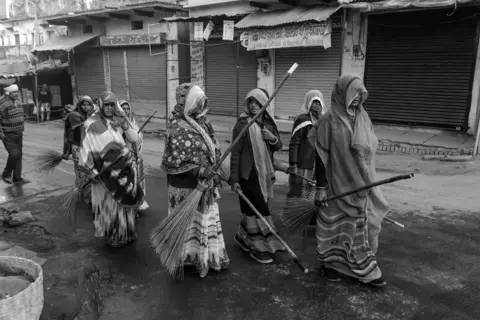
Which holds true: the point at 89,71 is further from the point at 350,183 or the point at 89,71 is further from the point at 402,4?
the point at 350,183

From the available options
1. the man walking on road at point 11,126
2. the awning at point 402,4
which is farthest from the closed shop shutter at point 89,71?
the awning at point 402,4

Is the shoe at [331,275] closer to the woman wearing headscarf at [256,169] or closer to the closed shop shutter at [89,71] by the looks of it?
the woman wearing headscarf at [256,169]

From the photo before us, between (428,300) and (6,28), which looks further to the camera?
(6,28)

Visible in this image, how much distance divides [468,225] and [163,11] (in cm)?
1149

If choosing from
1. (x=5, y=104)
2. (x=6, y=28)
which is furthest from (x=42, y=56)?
(x=5, y=104)

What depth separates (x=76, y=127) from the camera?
18.7ft

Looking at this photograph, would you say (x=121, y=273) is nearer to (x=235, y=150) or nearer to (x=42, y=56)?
(x=235, y=150)

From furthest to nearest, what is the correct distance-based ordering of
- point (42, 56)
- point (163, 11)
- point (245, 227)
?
1. point (42, 56)
2. point (163, 11)
3. point (245, 227)

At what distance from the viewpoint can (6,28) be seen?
70.9 feet

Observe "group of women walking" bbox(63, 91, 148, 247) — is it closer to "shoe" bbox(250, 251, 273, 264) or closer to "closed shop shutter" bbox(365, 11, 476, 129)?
"shoe" bbox(250, 251, 273, 264)

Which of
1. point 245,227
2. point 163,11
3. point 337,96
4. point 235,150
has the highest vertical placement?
point 163,11

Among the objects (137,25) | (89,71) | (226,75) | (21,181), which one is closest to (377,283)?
(21,181)

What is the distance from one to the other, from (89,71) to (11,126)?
10469mm

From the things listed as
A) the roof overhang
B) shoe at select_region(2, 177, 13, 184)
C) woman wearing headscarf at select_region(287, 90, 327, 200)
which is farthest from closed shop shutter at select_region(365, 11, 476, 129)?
shoe at select_region(2, 177, 13, 184)
